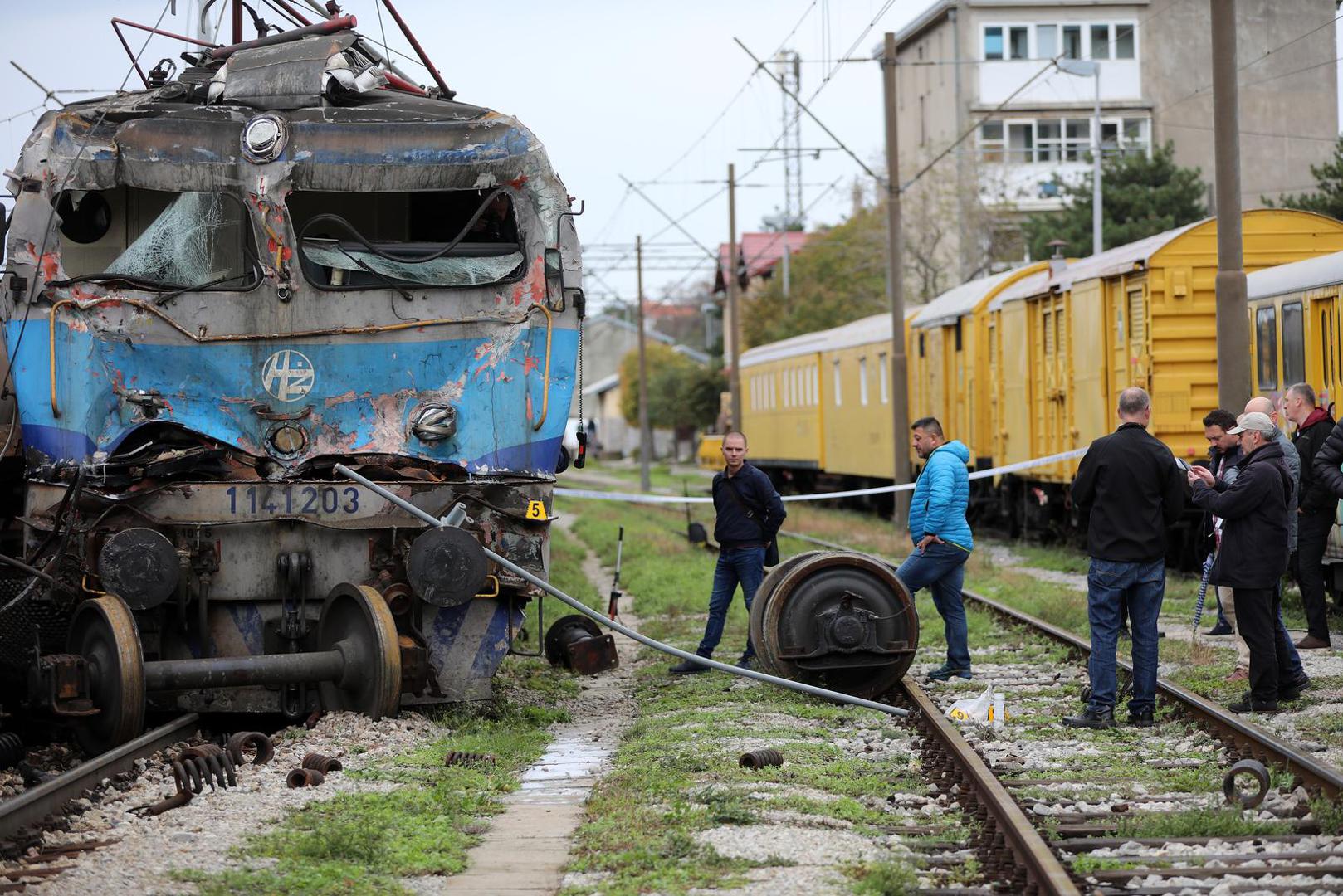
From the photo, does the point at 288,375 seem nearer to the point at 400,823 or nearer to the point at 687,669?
the point at 400,823

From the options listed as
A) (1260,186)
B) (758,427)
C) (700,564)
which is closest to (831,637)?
(700,564)

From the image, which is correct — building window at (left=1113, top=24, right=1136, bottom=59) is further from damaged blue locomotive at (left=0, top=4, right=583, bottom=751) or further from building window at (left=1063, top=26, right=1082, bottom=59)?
damaged blue locomotive at (left=0, top=4, right=583, bottom=751)

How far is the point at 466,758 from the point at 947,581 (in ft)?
13.6

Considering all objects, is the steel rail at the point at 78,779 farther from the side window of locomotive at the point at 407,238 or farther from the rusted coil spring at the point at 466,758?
the side window of locomotive at the point at 407,238

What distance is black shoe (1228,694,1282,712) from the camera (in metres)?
9.87

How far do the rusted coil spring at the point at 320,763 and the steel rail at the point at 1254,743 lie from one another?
4.39 m

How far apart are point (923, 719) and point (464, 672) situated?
2610mm

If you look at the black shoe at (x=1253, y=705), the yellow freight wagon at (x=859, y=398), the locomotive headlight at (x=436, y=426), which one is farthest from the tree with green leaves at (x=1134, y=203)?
the locomotive headlight at (x=436, y=426)

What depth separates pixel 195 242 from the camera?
1034 centimetres

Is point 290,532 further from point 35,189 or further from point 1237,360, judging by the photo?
point 1237,360

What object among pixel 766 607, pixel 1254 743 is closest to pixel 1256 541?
pixel 1254 743

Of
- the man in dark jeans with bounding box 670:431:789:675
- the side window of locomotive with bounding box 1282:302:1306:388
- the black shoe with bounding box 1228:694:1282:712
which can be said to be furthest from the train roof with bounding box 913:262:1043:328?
the black shoe with bounding box 1228:694:1282:712

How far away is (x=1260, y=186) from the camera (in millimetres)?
55688

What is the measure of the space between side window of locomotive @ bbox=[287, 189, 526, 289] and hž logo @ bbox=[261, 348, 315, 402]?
489mm
